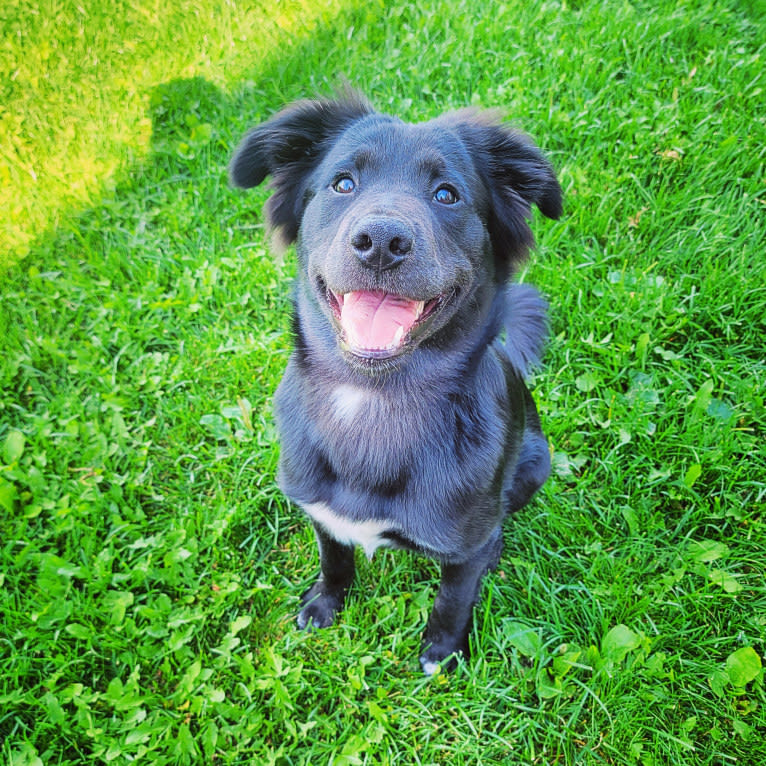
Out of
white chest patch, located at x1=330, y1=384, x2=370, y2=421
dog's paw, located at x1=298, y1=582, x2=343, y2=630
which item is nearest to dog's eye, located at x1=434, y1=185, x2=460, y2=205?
white chest patch, located at x1=330, y1=384, x2=370, y2=421

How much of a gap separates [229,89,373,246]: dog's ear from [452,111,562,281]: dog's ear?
1.22ft

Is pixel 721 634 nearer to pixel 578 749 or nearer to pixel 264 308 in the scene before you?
pixel 578 749

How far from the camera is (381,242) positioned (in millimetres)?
1488

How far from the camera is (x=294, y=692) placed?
2.07 m

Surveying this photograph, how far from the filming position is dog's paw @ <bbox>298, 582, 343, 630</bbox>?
7.43 feet

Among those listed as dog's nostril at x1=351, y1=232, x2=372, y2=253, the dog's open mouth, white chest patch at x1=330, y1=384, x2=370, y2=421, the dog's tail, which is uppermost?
dog's nostril at x1=351, y1=232, x2=372, y2=253

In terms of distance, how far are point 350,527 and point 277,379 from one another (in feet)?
3.81

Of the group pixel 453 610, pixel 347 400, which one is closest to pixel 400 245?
pixel 347 400

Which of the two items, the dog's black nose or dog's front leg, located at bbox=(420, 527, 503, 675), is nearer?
the dog's black nose

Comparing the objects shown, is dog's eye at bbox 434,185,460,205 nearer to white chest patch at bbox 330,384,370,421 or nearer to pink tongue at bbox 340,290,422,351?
pink tongue at bbox 340,290,422,351

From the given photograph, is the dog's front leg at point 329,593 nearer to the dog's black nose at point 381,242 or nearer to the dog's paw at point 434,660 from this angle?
the dog's paw at point 434,660

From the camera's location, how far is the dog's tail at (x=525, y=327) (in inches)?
91.2

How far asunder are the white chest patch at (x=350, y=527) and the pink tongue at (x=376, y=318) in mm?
539

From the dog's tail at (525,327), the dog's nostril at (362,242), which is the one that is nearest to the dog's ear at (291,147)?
the dog's nostril at (362,242)
